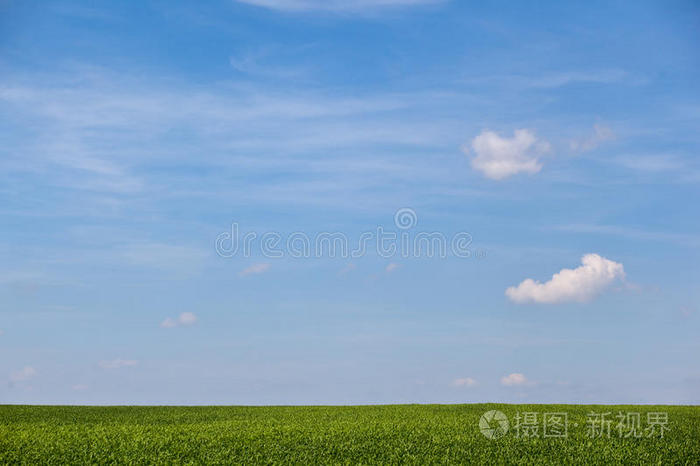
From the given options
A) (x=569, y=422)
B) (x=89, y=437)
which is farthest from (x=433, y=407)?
(x=89, y=437)

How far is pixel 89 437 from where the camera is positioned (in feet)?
69.7
